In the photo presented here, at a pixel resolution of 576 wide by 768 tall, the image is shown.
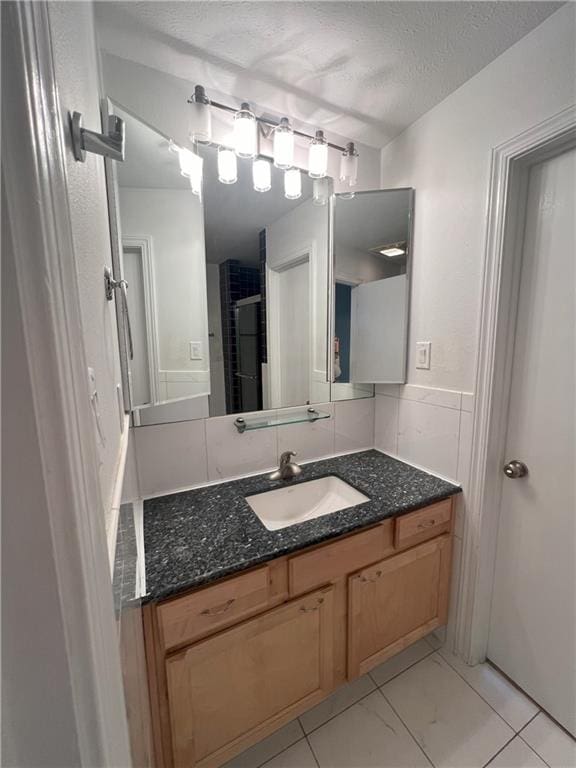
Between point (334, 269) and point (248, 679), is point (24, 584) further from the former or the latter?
point (334, 269)

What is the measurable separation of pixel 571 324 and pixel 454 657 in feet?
4.92

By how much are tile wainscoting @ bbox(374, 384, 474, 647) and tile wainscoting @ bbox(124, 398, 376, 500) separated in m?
0.15

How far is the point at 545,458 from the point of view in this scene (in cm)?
Answer: 112

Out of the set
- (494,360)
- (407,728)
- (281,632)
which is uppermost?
(494,360)

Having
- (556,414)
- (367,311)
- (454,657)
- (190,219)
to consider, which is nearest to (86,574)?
(190,219)

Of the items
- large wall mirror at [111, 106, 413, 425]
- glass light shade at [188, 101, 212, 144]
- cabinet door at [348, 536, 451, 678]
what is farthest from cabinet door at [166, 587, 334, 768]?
glass light shade at [188, 101, 212, 144]

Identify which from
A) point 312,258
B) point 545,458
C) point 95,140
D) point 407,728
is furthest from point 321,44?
point 407,728

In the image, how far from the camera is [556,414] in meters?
1.08

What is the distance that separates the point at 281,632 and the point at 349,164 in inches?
72.2

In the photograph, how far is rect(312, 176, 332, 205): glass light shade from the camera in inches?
55.0

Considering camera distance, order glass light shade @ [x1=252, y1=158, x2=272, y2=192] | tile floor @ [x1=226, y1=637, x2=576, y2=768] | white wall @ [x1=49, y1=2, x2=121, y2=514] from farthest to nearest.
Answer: glass light shade @ [x1=252, y1=158, x2=272, y2=192]
tile floor @ [x1=226, y1=637, x2=576, y2=768]
white wall @ [x1=49, y1=2, x2=121, y2=514]

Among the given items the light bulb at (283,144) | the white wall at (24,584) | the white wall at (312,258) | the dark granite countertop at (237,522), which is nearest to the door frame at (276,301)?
the white wall at (312,258)

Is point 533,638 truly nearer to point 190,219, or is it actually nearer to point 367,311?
point 367,311

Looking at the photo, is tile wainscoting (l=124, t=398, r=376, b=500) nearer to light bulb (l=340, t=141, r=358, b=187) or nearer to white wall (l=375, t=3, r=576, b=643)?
white wall (l=375, t=3, r=576, b=643)
